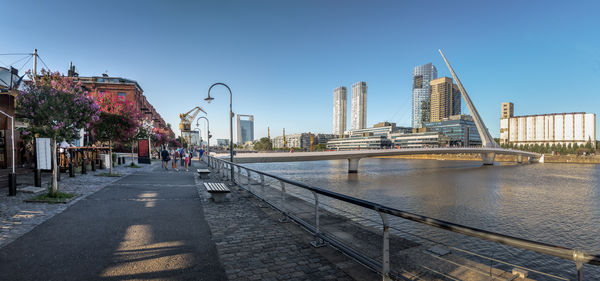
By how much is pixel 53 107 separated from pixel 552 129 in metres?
212

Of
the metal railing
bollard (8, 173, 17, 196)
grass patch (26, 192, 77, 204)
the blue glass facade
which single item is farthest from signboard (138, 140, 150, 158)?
the blue glass facade

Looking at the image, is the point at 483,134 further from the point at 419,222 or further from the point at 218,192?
the point at 419,222

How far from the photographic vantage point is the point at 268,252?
493 centimetres

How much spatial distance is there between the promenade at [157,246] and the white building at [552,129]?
196223mm

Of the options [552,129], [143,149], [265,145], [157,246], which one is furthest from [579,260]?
[552,129]

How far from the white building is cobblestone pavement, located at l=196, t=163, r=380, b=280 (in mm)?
195803

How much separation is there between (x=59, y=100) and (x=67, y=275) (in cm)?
808

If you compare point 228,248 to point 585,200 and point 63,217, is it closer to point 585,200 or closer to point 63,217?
point 63,217

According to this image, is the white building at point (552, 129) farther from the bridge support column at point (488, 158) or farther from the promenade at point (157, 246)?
the promenade at point (157, 246)

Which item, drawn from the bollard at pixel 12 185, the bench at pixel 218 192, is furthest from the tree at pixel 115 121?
the bench at pixel 218 192

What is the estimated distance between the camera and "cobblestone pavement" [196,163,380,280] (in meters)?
4.10

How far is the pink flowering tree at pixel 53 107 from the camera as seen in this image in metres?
9.25

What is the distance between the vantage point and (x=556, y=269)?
751 cm

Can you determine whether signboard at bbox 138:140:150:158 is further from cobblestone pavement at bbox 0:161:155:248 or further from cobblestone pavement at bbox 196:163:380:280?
cobblestone pavement at bbox 196:163:380:280
